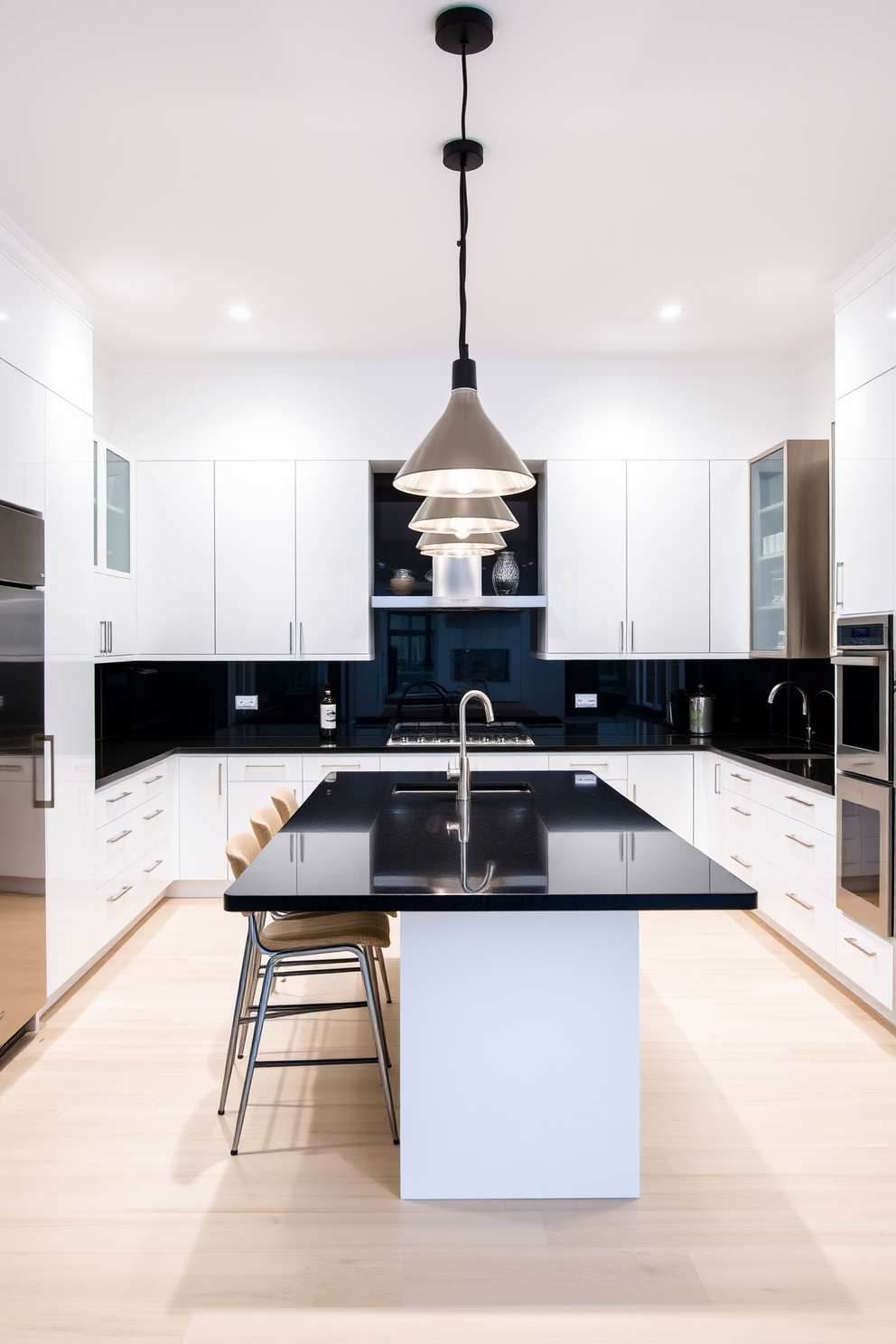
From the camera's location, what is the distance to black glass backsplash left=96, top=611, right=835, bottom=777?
5.08 meters

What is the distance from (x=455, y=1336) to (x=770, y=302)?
13.0ft

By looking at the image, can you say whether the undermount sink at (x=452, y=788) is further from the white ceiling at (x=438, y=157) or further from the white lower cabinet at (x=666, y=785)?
the white ceiling at (x=438, y=157)

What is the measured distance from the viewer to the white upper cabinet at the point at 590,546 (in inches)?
187

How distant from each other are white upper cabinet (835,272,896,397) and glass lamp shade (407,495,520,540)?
1.56m

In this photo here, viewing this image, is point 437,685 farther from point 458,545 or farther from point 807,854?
point 807,854

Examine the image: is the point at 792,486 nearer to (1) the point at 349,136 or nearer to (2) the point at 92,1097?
(1) the point at 349,136

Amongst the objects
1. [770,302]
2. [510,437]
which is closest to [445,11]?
[770,302]

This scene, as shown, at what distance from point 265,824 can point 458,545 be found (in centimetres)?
118

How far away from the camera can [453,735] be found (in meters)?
4.69

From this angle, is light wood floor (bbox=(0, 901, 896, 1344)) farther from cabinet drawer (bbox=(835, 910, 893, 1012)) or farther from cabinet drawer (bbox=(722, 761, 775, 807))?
cabinet drawer (bbox=(722, 761, 775, 807))

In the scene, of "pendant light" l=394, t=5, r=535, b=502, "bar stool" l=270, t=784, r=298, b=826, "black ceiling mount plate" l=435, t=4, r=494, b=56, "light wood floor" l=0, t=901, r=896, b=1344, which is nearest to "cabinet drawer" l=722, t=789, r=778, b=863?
"light wood floor" l=0, t=901, r=896, b=1344

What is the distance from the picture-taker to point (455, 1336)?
5.65ft

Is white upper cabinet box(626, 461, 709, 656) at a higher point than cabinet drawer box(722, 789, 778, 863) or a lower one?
higher

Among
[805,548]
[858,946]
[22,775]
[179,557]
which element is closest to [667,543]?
[805,548]
